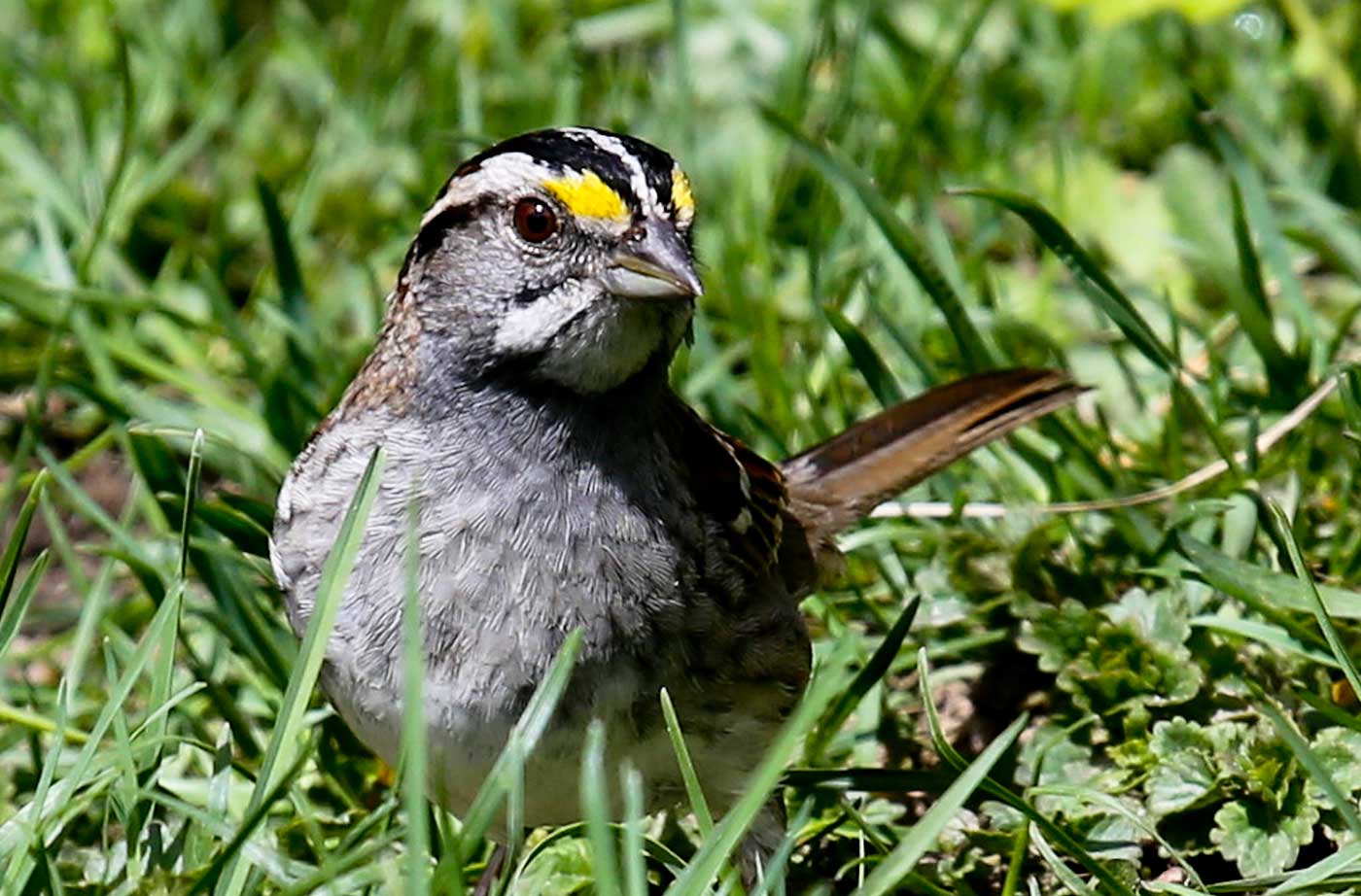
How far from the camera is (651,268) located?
3055 millimetres

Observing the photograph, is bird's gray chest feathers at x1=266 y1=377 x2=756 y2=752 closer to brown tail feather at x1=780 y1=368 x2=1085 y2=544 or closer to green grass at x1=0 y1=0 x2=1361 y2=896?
green grass at x1=0 y1=0 x2=1361 y2=896

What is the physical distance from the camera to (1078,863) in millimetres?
3312

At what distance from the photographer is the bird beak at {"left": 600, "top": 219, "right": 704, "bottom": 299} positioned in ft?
9.96

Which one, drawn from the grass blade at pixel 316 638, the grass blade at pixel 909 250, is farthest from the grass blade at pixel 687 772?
the grass blade at pixel 909 250

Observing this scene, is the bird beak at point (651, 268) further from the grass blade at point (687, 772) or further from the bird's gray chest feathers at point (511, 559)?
the grass blade at point (687, 772)

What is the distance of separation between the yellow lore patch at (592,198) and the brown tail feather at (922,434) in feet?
3.32

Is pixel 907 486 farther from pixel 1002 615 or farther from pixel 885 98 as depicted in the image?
pixel 885 98

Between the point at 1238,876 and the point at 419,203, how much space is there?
2.63 metres

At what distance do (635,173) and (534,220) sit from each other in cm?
16

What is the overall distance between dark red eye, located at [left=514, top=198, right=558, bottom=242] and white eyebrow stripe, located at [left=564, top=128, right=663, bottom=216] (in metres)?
0.12

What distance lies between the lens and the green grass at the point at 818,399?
10.4 ft

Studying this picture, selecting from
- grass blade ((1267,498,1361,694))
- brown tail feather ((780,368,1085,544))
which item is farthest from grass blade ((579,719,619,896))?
brown tail feather ((780,368,1085,544))

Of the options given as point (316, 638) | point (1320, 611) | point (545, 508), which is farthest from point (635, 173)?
point (1320, 611)

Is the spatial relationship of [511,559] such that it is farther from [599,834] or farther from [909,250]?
[909,250]
